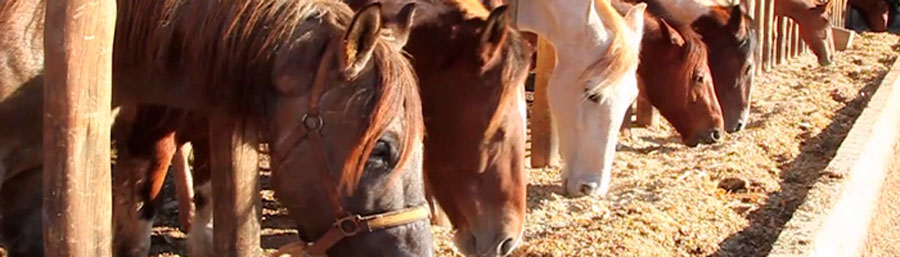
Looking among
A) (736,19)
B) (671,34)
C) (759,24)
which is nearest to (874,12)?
(759,24)

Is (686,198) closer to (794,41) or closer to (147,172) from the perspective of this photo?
(147,172)

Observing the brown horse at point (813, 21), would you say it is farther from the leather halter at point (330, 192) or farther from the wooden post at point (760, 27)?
the leather halter at point (330, 192)

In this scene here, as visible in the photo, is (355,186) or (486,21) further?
(486,21)

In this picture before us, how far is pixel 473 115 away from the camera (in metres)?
4.35

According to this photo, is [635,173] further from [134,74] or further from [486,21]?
[134,74]

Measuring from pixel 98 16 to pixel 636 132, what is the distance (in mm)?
6266

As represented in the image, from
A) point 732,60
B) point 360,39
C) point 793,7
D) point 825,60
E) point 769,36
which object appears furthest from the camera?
point 825,60

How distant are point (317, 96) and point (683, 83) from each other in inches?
162

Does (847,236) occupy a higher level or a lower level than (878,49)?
higher

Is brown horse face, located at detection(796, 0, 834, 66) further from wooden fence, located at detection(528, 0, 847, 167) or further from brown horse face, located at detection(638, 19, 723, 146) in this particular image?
brown horse face, located at detection(638, 19, 723, 146)

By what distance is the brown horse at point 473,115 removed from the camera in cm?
431

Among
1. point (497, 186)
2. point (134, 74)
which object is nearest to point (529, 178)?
point (497, 186)

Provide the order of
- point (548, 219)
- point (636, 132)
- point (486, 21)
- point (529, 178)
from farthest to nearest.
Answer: point (636, 132), point (529, 178), point (548, 219), point (486, 21)

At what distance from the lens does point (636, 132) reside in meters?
8.52
